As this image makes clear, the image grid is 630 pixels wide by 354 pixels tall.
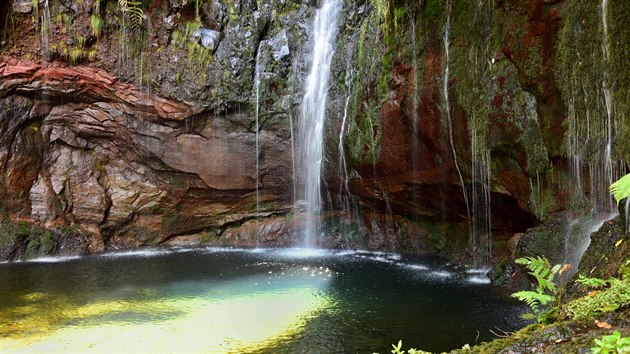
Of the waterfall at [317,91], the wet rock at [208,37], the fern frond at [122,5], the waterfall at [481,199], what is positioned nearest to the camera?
the waterfall at [481,199]

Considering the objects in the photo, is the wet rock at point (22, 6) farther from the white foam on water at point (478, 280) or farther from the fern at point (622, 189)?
the fern at point (622, 189)

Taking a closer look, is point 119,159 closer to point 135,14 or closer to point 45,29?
point 45,29

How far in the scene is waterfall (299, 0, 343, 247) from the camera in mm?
13055

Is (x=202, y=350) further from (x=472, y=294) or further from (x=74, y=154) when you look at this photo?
(x=74, y=154)

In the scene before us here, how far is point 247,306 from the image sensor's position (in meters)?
8.47

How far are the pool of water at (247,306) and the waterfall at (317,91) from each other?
3018 millimetres

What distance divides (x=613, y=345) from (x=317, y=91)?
38.4ft

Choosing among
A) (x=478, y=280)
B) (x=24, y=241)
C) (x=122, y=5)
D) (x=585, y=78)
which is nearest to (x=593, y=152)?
(x=585, y=78)

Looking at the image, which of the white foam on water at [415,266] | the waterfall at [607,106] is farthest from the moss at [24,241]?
the waterfall at [607,106]

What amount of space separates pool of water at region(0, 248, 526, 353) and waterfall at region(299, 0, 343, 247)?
9.90 feet

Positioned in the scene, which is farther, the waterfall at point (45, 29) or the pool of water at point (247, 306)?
the waterfall at point (45, 29)

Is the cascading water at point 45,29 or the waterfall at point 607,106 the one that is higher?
the cascading water at point 45,29

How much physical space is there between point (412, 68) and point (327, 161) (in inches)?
162

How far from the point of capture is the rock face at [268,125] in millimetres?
9766
